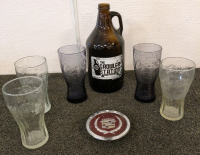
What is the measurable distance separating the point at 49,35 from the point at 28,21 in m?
0.11

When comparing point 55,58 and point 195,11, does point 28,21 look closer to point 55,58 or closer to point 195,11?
point 55,58

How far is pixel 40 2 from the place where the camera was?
2.88ft

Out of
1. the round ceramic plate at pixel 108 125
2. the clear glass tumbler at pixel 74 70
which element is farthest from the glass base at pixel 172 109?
the clear glass tumbler at pixel 74 70

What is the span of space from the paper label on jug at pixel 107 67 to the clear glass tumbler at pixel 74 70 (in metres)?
0.05

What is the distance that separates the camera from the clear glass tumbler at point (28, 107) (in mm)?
502

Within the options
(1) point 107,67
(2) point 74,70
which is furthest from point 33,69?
(1) point 107,67

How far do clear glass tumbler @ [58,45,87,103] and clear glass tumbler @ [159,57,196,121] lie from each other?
29 centimetres

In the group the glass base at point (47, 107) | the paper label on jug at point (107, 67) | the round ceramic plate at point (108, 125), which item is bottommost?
the glass base at point (47, 107)

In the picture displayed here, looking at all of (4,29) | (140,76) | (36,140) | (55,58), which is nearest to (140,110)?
(140,76)

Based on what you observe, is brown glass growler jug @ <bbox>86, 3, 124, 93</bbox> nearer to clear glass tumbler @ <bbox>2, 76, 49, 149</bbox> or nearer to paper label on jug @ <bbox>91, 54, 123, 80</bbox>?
paper label on jug @ <bbox>91, 54, 123, 80</bbox>

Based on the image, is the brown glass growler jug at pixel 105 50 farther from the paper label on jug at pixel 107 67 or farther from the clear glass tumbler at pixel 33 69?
the clear glass tumbler at pixel 33 69

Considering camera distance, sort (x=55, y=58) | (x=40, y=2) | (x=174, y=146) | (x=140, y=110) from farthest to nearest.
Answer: (x=55, y=58) < (x=40, y=2) < (x=140, y=110) < (x=174, y=146)

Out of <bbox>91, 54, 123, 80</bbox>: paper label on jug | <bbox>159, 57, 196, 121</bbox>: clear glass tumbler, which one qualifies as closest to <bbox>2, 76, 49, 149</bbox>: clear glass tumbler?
<bbox>91, 54, 123, 80</bbox>: paper label on jug

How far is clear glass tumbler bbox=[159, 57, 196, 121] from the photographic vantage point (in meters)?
0.60
